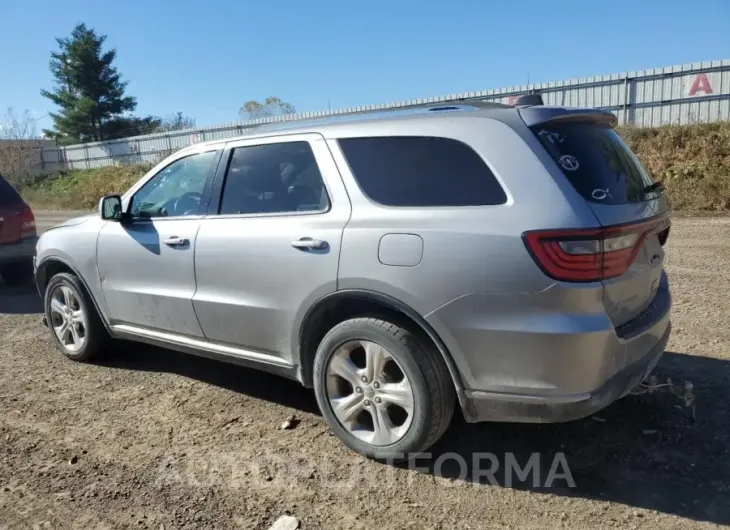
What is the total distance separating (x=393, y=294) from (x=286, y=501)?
1121mm

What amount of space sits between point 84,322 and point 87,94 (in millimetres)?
44616

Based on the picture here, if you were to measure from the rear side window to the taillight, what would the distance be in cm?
623

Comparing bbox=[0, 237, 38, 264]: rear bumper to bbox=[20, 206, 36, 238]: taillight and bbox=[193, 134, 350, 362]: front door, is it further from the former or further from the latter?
bbox=[193, 134, 350, 362]: front door

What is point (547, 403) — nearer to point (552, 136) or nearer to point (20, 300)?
point (552, 136)

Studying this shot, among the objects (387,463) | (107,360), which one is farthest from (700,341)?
(107,360)

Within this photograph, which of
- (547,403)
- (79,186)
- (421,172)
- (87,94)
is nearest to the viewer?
(547,403)

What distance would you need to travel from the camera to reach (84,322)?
486cm

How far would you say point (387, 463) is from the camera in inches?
127

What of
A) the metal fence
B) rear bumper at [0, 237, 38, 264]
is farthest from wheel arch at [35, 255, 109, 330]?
the metal fence

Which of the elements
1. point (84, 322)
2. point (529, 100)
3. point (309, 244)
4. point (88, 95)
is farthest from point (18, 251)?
point (88, 95)

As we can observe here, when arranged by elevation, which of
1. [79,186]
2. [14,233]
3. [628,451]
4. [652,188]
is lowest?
[628,451]

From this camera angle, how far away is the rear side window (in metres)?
2.88

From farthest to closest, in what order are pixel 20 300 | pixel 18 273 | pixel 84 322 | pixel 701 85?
1. pixel 701 85
2. pixel 18 273
3. pixel 20 300
4. pixel 84 322

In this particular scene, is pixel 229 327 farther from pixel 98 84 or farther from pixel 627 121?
pixel 98 84
